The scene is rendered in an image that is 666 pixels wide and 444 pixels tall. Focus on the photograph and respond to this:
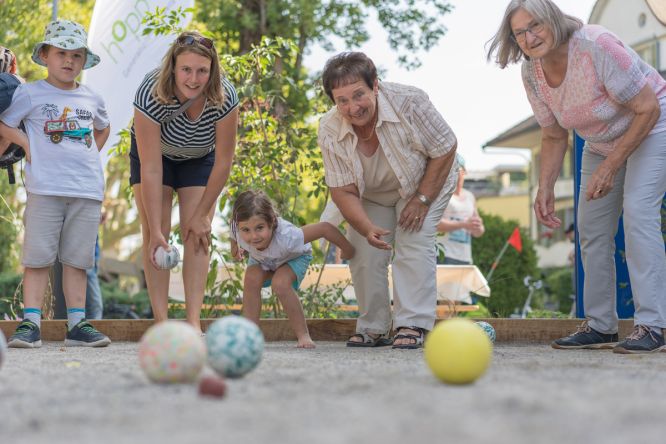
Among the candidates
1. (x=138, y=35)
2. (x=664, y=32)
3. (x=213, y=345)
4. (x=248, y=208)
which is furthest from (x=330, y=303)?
(x=664, y=32)

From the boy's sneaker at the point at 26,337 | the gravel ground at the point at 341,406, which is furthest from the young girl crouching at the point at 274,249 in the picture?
the gravel ground at the point at 341,406

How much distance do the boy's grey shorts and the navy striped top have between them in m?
0.54

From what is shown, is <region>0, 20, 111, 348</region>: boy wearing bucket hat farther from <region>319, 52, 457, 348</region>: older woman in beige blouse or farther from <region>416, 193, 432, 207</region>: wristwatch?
<region>416, 193, 432, 207</region>: wristwatch

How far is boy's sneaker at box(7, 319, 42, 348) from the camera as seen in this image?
452cm

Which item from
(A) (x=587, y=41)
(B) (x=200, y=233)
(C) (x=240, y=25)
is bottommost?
(B) (x=200, y=233)

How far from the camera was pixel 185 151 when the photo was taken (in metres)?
4.69

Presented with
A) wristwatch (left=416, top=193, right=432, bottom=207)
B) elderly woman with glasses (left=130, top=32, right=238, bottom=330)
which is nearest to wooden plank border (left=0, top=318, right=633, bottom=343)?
elderly woman with glasses (left=130, top=32, right=238, bottom=330)

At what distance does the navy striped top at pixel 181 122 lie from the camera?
176 inches

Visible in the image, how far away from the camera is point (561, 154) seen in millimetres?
4773

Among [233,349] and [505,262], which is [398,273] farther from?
[505,262]

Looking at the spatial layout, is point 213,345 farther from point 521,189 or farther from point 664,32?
point 521,189

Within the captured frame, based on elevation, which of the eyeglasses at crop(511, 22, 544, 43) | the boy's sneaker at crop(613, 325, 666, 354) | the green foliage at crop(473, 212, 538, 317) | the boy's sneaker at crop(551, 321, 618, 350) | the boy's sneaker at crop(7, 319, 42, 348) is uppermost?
the eyeglasses at crop(511, 22, 544, 43)

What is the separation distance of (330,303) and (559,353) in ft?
8.68

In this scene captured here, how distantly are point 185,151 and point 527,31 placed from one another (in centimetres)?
179
